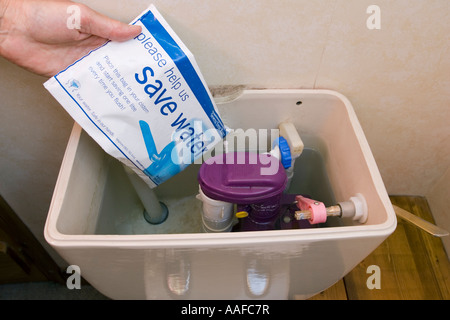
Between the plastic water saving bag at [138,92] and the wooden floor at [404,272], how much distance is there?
491mm

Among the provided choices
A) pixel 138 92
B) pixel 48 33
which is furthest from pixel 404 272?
pixel 48 33

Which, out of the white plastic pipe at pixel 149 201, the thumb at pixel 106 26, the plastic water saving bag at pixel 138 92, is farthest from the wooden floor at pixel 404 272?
the thumb at pixel 106 26

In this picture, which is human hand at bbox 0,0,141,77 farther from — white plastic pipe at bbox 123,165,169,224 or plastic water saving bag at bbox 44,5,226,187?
white plastic pipe at bbox 123,165,169,224

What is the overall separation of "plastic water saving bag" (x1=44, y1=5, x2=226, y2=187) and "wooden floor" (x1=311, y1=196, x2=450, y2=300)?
49 centimetres

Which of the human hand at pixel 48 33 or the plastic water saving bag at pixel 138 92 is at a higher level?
the human hand at pixel 48 33

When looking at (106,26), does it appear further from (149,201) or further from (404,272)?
(404,272)

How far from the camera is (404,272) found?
790 millimetres

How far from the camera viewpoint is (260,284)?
579 mm

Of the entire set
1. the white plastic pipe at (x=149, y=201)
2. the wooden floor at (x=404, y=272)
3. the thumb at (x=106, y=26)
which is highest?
the thumb at (x=106, y=26)

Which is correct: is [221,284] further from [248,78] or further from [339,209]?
[248,78]

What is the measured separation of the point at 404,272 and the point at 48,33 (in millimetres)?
848

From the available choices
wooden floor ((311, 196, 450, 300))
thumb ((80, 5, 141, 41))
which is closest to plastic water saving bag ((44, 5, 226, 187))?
thumb ((80, 5, 141, 41))

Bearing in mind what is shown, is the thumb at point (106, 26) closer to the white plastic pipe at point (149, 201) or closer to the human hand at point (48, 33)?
the human hand at point (48, 33)

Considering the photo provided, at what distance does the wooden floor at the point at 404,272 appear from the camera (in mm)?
761
